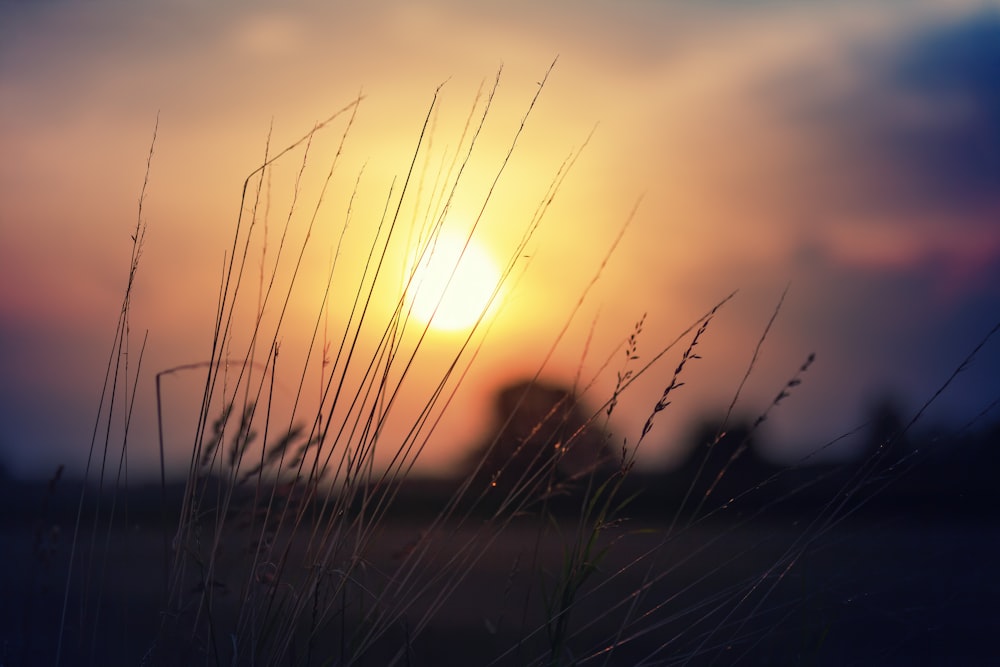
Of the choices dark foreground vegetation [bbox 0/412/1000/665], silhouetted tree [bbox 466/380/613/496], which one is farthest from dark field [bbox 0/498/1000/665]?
silhouetted tree [bbox 466/380/613/496]

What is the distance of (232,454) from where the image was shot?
1.94 metres

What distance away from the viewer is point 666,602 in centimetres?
182

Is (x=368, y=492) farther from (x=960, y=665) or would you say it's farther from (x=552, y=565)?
(x=552, y=565)

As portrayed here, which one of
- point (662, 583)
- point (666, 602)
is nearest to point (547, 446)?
point (666, 602)

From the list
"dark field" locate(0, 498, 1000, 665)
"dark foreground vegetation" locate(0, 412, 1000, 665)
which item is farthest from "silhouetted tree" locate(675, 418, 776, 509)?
"dark field" locate(0, 498, 1000, 665)

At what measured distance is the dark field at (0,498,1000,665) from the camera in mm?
1885

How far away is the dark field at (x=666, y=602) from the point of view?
6.18ft

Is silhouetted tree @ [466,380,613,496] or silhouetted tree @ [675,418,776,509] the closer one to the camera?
silhouetted tree @ [675,418,776,509]

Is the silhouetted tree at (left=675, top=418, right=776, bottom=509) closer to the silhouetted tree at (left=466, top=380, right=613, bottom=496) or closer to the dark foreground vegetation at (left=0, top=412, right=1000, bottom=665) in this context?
the dark foreground vegetation at (left=0, top=412, right=1000, bottom=665)

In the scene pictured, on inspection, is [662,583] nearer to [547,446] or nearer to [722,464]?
[547,446]

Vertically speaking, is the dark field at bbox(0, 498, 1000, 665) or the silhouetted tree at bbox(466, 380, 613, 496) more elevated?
the silhouetted tree at bbox(466, 380, 613, 496)

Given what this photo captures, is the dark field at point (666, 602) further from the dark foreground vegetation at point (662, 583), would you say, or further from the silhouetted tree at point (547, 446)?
the silhouetted tree at point (547, 446)

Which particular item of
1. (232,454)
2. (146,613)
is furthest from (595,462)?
(146,613)

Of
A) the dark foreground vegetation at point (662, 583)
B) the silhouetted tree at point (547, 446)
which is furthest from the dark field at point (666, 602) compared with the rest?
the silhouetted tree at point (547, 446)
